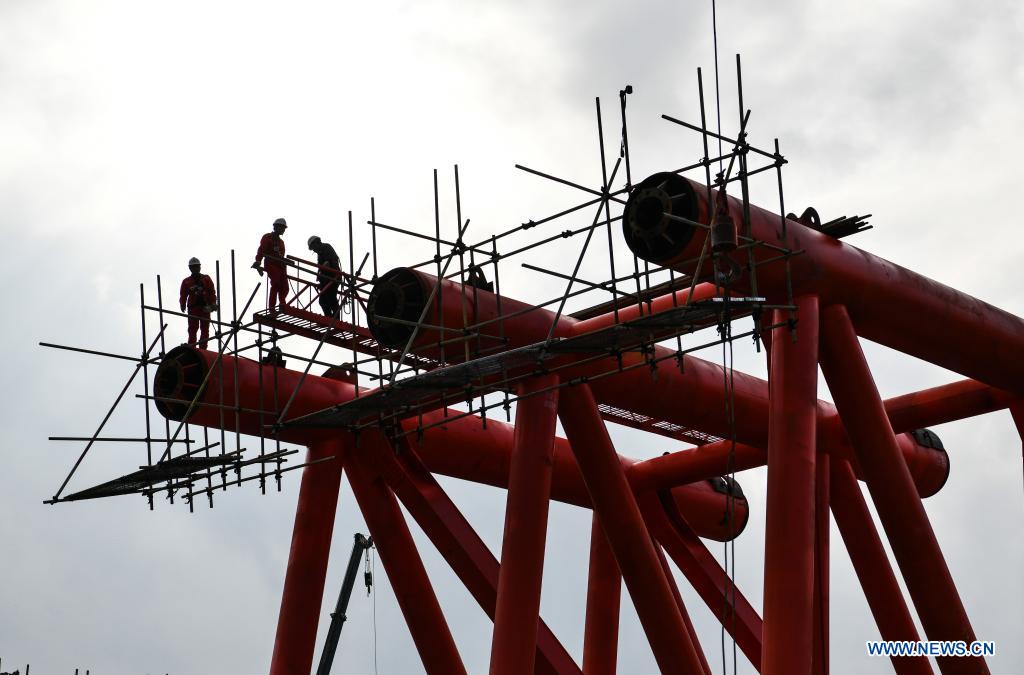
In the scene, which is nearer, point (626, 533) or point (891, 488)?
point (891, 488)

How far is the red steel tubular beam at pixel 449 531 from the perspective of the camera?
21.8m

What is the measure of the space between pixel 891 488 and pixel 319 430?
305 inches

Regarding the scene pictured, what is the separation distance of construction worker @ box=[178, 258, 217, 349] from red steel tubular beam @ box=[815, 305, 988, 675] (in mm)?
9058

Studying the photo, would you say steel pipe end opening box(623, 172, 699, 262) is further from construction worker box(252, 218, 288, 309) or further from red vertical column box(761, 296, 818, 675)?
construction worker box(252, 218, 288, 309)

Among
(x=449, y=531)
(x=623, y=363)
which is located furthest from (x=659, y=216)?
(x=449, y=531)

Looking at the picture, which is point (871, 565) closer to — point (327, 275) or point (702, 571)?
point (702, 571)

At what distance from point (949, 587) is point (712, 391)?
5.24 m

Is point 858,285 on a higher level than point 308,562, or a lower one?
higher

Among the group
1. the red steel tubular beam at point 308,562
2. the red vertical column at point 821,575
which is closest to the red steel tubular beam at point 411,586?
the red steel tubular beam at point 308,562

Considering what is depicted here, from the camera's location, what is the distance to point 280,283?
75.2ft

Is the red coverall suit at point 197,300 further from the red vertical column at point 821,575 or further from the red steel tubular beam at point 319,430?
the red vertical column at point 821,575

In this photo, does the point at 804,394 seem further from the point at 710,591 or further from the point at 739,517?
the point at 739,517

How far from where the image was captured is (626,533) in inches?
835

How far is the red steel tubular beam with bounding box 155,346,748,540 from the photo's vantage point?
2142 cm
